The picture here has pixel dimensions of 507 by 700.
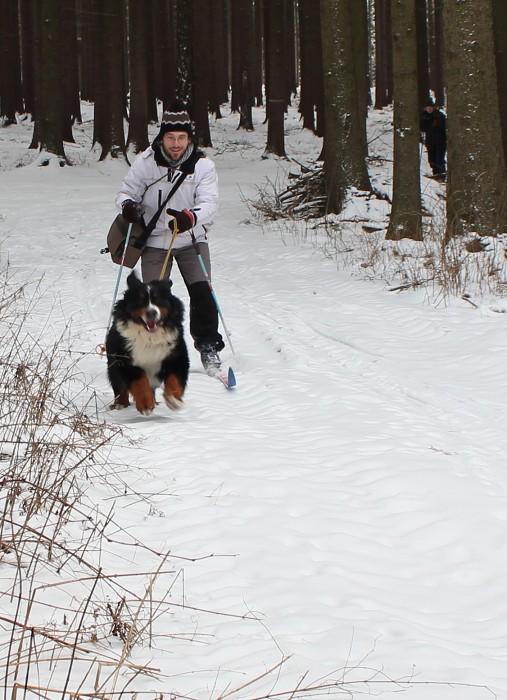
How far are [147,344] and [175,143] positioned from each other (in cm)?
184

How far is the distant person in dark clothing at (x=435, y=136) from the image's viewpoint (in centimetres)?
2123

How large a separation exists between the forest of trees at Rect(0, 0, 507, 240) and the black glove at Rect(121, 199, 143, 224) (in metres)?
5.36

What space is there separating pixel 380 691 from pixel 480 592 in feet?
4.05

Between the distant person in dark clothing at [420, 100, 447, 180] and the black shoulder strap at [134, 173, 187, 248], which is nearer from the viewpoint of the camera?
the black shoulder strap at [134, 173, 187, 248]

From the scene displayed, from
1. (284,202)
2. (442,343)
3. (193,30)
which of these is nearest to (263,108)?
(193,30)

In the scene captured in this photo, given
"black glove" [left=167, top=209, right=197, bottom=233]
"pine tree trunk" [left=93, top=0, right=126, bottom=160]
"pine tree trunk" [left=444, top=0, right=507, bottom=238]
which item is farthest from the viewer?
"pine tree trunk" [left=93, top=0, right=126, bottom=160]

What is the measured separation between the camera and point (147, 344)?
6.10m

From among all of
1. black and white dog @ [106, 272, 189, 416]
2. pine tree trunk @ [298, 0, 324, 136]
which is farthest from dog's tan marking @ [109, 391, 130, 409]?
pine tree trunk @ [298, 0, 324, 136]

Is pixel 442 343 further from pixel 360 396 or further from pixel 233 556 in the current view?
pixel 233 556

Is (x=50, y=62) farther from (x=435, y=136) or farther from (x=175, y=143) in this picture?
(x=175, y=143)

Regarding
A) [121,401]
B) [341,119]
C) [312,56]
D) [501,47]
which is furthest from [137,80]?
[121,401]

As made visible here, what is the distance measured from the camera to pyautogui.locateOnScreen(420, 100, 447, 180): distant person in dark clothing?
21.2 m

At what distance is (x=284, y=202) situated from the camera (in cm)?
1644

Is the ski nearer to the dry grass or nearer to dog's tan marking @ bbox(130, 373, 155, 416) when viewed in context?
dog's tan marking @ bbox(130, 373, 155, 416)
